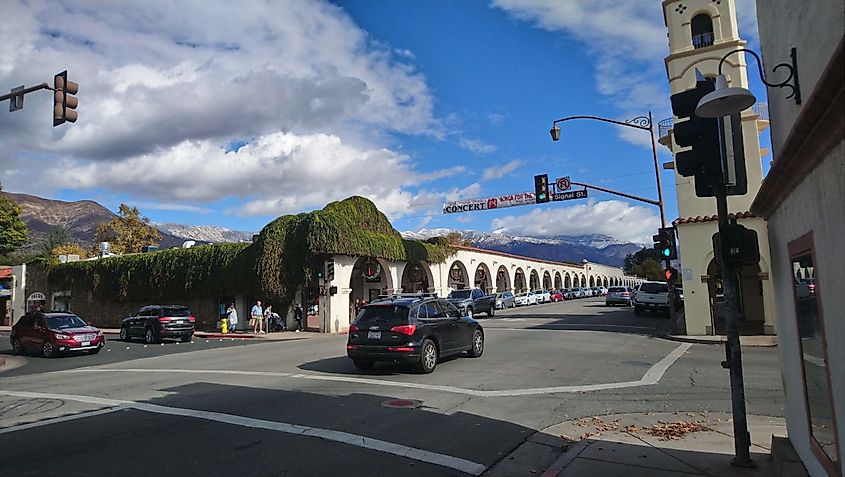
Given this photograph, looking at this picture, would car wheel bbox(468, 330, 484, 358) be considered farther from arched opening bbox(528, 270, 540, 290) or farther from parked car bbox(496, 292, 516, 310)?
arched opening bbox(528, 270, 540, 290)

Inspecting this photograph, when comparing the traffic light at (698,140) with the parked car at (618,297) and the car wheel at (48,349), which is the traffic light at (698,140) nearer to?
the car wheel at (48,349)

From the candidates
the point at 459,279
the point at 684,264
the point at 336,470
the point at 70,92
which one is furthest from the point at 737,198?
the point at 459,279

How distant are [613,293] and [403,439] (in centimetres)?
4010

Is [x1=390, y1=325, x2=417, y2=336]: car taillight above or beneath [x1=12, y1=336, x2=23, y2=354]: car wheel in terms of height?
above

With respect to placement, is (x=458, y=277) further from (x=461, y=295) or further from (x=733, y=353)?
(x=733, y=353)

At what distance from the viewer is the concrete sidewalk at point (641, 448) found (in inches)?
226

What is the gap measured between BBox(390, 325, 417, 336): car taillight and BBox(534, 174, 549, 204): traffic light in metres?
15.7

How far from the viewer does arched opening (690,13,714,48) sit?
73.7 ft

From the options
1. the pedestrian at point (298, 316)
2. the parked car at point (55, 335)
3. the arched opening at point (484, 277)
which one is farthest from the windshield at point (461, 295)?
the parked car at point (55, 335)

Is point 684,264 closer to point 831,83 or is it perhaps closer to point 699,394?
point 699,394

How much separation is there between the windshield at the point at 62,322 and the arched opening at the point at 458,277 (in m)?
29.2

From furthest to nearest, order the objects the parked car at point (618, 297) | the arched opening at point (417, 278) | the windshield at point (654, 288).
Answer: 1. the parked car at point (618, 297)
2. the arched opening at point (417, 278)
3. the windshield at point (654, 288)

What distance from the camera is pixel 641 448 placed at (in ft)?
21.4

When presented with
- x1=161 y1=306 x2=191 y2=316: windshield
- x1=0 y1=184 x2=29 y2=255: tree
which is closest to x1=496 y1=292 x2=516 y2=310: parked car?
x1=161 y1=306 x2=191 y2=316: windshield
